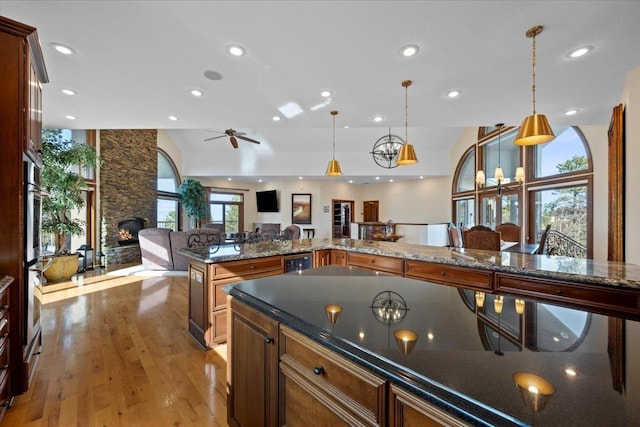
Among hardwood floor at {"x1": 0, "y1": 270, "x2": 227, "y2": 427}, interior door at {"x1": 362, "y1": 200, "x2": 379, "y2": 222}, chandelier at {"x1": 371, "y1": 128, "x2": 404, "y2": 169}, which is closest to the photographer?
hardwood floor at {"x1": 0, "y1": 270, "x2": 227, "y2": 427}

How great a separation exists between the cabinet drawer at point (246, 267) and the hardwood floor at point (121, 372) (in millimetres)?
724

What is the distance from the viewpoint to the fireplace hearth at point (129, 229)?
6757mm

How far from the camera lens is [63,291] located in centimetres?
438

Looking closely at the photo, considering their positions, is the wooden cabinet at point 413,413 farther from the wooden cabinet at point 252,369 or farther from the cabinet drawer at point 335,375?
the wooden cabinet at point 252,369

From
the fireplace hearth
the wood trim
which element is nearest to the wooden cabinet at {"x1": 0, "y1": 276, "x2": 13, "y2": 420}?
the wood trim

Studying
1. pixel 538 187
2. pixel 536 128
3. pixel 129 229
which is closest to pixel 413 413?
pixel 536 128

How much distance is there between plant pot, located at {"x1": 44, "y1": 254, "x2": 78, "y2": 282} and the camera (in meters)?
4.92

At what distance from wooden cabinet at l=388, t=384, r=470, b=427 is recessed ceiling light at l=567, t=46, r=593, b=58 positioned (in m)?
2.93

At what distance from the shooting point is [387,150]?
778 cm

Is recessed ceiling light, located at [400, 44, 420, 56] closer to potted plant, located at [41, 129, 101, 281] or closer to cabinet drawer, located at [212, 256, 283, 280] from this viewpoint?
cabinet drawer, located at [212, 256, 283, 280]

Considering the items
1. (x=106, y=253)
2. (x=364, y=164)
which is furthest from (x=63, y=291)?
(x=364, y=164)

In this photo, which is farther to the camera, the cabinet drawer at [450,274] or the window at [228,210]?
the window at [228,210]

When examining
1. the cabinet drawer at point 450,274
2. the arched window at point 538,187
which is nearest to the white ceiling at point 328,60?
the arched window at point 538,187

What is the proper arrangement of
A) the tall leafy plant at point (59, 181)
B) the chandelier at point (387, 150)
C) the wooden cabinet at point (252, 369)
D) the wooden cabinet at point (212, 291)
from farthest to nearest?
the chandelier at point (387, 150), the tall leafy plant at point (59, 181), the wooden cabinet at point (212, 291), the wooden cabinet at point (252, 369)
